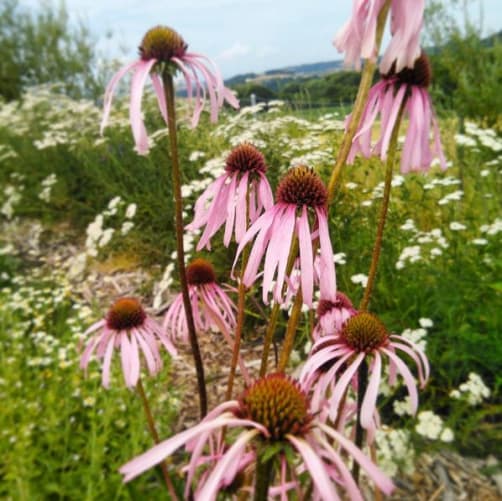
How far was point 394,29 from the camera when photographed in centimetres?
40

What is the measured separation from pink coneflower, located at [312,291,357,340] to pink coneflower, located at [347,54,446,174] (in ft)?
0.89

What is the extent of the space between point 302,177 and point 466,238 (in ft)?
5.31

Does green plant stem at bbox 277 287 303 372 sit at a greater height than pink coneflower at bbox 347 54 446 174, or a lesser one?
lesser

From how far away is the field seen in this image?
1344 millimetres

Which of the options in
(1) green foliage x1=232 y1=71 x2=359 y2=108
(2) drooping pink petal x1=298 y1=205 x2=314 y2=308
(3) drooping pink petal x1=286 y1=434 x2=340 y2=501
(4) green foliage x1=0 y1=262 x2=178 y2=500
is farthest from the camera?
(1) green foliage x1=232 y1=71 x2=359 y2=108

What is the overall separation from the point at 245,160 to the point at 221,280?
154 centimetres

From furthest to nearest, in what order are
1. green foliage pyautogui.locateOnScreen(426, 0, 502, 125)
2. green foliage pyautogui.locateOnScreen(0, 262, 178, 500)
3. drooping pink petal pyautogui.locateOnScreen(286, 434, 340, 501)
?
1. green foliage pyautogui.locateOnScreen(426, 0, 502, 125)
2. green foliage pyautogui.locateOnScreen(0, 262, 178, 500)
3. drooping pink petal pyautogui.locateOnScreen(286, 434, 340, 501)

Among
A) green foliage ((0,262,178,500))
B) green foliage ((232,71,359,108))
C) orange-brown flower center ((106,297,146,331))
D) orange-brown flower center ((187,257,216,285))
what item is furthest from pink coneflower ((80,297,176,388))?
green foliage ((232,71,359,108))

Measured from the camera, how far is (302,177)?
1.91 feet

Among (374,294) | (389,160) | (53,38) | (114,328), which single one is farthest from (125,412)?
(53,38)

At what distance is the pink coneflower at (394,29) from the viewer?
1.23 feet

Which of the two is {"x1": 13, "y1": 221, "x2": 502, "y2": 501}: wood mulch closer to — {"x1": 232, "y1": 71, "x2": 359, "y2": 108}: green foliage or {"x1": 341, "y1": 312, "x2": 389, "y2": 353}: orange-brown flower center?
{"x1": 341, "y1": 312, "x2": 389, "y2": 353}: orange-brown flower center

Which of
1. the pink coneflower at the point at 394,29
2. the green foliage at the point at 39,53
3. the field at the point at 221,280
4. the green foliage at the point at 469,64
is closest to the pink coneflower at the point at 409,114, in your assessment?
the pink coneflower at the point at 394,29

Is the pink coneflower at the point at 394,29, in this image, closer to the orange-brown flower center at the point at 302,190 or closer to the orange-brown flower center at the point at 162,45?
the orange-brown flower center at the point at 302,190
